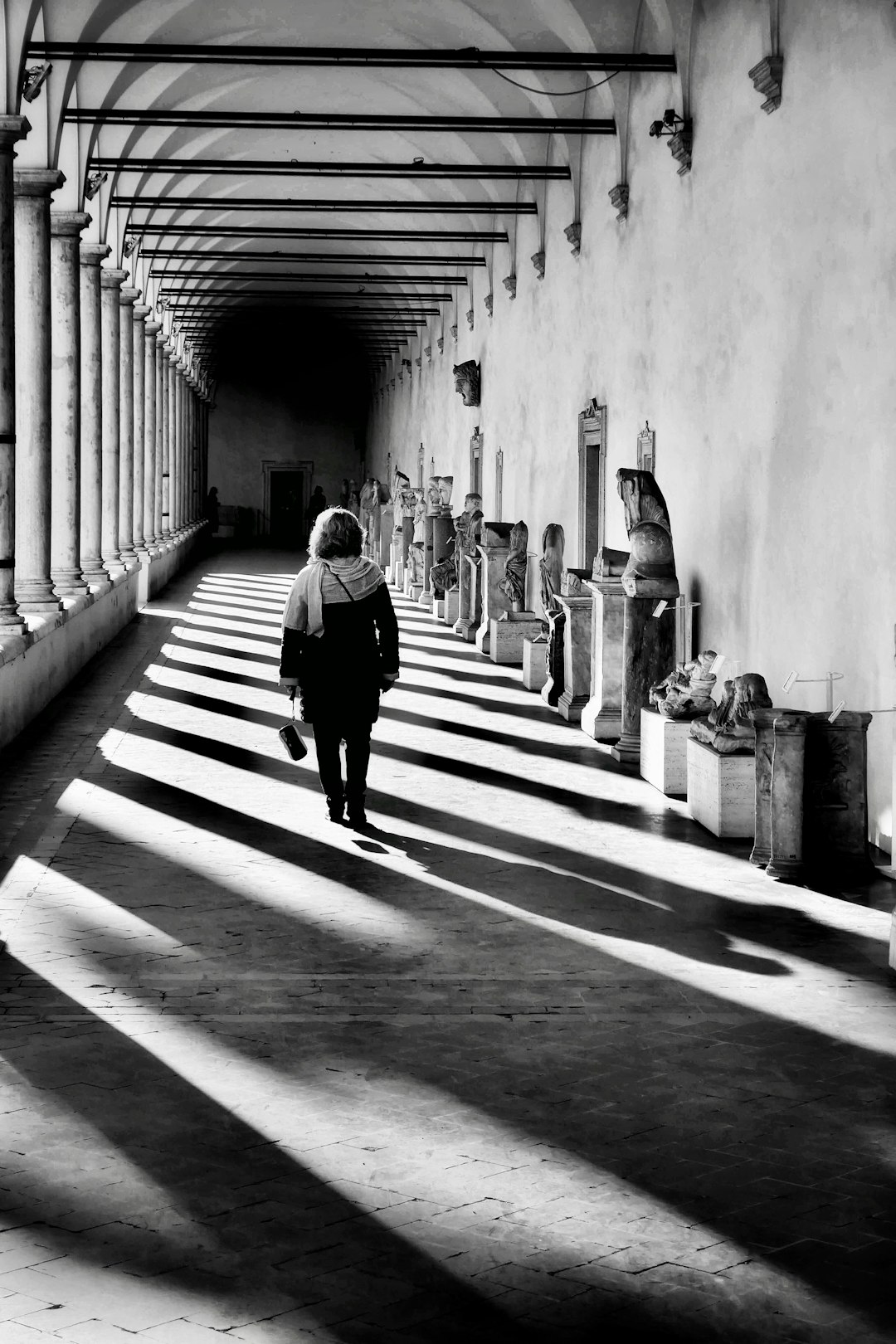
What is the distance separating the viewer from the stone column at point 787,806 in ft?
23.9

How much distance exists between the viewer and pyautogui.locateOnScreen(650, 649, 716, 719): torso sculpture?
930 centimetres

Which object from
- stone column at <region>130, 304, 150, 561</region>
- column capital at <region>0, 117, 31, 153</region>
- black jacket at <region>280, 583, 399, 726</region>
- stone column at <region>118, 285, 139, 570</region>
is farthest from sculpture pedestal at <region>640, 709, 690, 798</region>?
stone column at <region>130, 304, 150, 561</region>

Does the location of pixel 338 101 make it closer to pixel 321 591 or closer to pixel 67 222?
pixel 67 222

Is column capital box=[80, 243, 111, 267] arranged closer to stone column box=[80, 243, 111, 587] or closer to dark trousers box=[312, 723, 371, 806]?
stone column box=[80, 243, 111, 587]

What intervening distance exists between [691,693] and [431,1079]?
16.8 ft

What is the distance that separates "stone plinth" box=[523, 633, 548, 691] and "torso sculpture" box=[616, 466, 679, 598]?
3686 millimetres

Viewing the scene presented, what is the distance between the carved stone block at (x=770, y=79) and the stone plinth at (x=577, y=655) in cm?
395

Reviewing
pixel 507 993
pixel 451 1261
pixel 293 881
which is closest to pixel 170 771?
pixel 293 881

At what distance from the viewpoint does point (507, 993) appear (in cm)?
543

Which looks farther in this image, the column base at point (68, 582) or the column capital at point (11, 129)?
the column base at point (68, 582)

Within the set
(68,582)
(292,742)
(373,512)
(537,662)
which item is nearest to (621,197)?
(537,662)

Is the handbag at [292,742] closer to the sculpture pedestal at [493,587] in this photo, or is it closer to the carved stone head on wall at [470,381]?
the sculpture pedestal at [493,587]

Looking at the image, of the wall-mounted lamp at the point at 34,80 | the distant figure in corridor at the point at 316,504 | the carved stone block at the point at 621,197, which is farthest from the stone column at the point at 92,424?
the distant figure in corridor at the point at 316,504

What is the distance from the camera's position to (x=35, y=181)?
13.1 m
